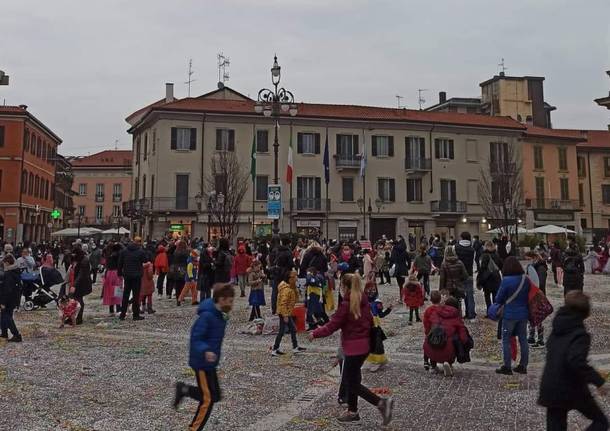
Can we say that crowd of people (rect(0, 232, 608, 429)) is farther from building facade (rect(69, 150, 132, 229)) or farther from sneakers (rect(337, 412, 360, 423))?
building facade (rect(69, 150, 132, 229))

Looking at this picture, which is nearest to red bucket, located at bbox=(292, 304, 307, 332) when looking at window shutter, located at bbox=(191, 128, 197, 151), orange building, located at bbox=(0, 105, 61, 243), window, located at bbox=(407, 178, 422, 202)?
window shutter, located at bbox=(191, 128, 197, 151)

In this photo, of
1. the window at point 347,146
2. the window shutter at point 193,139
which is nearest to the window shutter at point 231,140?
the window shutter at point 193,139

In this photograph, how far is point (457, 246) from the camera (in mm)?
11805

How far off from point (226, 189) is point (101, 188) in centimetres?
4436

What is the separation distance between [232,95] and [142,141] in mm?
8391

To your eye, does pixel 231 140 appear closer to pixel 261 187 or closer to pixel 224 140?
pixel 224 140

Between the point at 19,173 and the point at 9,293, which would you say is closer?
the point at 9,293

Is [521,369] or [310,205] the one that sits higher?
[310,205]

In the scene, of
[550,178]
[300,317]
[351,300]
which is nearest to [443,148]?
[550,178]

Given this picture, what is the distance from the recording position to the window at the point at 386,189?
139ft

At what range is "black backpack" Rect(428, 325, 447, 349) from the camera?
715cm

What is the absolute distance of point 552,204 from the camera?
4928 cm

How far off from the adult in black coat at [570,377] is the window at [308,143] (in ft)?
123

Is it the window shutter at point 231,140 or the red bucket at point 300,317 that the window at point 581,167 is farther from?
the red bucket at point 300,317
